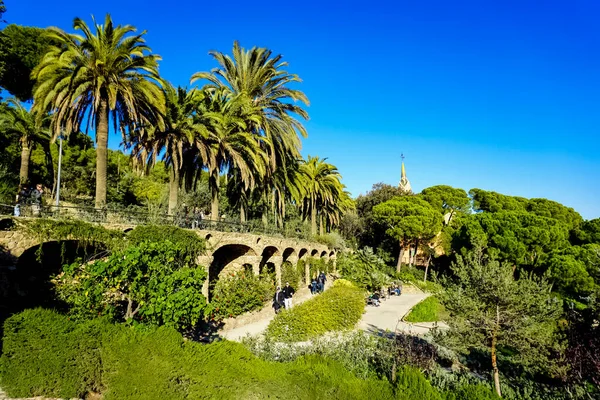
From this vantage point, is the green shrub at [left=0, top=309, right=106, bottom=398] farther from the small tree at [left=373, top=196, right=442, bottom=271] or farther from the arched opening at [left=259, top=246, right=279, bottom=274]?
the small tree at [left=373, top=196, right=442, bottom=271]

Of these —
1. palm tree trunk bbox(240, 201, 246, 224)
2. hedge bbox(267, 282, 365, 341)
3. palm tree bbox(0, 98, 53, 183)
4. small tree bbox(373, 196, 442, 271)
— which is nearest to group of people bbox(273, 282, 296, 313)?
hedge bbox(267, 282, 365, 341)

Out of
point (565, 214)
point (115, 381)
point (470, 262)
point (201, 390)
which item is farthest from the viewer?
point (565, 214)

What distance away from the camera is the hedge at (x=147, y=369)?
5.55 metres

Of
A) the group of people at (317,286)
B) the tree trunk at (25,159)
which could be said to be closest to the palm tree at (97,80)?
the tree trunk at (25,159)

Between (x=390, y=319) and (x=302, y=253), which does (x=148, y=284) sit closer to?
(x=390, y=319)

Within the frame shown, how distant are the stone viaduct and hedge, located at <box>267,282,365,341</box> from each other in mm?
3450

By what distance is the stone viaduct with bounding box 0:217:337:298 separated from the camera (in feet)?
31.0

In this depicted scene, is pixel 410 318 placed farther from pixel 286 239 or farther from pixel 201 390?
pixel 201 390

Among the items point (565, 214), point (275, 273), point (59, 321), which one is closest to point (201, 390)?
point (59, 321)

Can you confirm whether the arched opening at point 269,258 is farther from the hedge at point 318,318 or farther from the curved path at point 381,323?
the hedge at point 318,318

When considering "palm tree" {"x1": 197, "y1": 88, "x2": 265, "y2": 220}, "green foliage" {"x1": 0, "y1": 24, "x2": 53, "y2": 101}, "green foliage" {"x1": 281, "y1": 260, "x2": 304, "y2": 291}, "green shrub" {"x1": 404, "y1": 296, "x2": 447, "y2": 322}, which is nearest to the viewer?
"palm tree" {"x1": 197, "y1": 88, "x2": 265, "y2": 220}

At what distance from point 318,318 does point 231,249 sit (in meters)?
6.43

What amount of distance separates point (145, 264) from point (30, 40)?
19510 mm

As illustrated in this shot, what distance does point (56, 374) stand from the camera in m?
6.24
